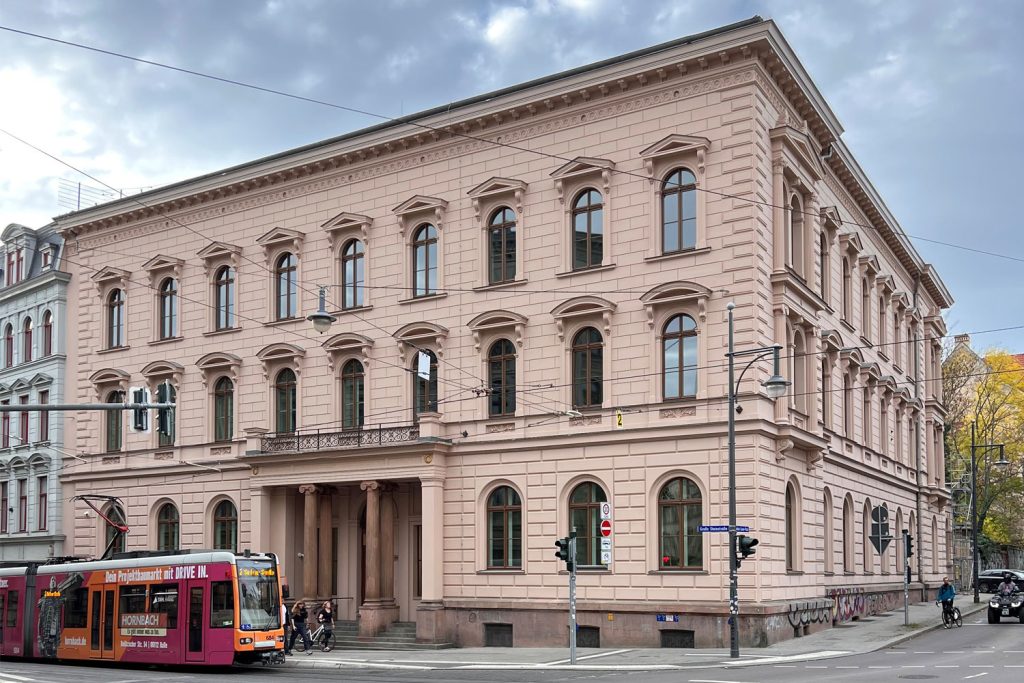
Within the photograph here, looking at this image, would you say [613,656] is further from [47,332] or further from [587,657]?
[47,332]

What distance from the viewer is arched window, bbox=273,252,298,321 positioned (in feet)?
139

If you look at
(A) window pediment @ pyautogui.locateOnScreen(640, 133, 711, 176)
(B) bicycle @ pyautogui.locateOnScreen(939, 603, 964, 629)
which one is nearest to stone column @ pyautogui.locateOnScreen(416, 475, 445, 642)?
(A) window pediment @ pyautogui.locateOnScreen(640, 133, 711, 176)

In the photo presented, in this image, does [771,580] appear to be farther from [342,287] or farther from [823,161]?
[342,287]

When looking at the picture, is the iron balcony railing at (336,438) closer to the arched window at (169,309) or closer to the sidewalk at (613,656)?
the sidewalk at (613,656)

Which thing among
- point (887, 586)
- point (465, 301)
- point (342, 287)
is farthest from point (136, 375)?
point (887, 586)

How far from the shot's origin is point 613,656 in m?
30.9

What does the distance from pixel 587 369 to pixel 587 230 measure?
13.5 ft

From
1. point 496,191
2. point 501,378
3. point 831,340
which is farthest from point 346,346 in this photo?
point 831,340

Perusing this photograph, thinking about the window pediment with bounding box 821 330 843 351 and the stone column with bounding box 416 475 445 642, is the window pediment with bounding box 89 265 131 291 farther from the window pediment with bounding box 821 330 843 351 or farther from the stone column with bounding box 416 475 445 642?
the window pediment with bounding box 821 330 843 351

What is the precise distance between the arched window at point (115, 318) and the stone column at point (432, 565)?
17270 millimetres

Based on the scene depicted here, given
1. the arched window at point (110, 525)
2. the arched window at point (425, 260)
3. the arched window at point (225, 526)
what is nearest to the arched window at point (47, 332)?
the arched window at point (110, 525)

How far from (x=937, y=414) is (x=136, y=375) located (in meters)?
38.5

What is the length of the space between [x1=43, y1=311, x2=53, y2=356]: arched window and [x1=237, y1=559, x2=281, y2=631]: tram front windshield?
80.6ft

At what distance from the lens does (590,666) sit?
2855 centimetres
